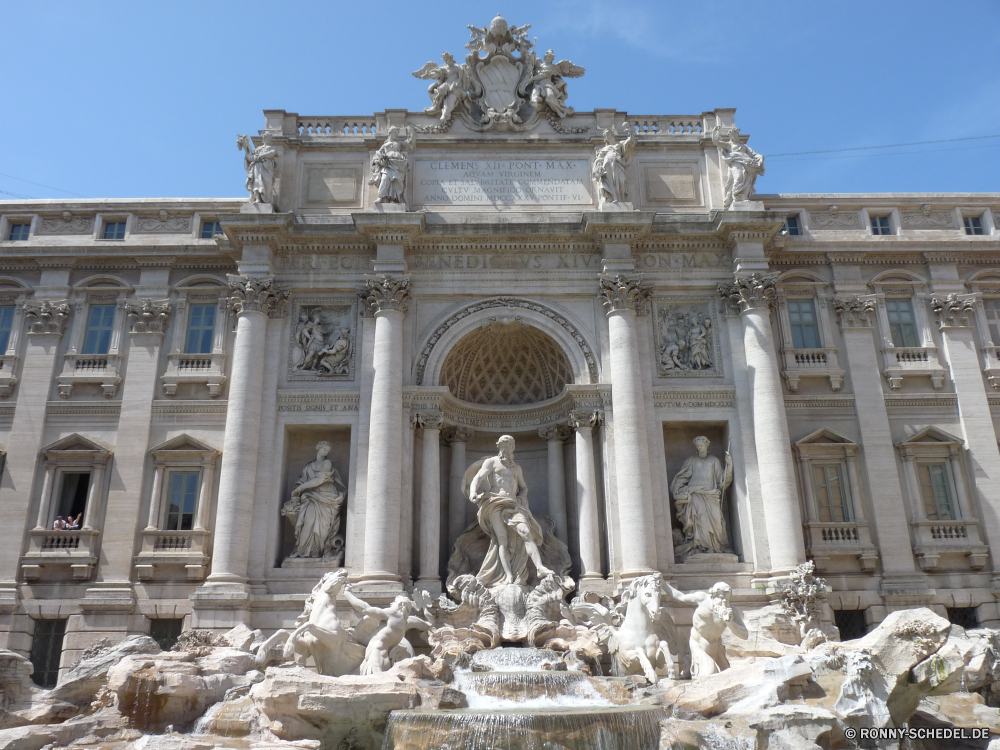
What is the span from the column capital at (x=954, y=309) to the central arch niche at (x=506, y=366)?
11.1 meters

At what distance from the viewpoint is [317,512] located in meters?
20.8

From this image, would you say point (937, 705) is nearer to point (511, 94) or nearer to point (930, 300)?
point (930, 300)

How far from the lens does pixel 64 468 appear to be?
2180 cm

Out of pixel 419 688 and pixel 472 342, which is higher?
pixel 472 342

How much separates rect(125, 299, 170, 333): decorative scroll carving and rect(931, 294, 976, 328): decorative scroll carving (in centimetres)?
2242

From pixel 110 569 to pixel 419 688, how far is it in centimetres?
1117

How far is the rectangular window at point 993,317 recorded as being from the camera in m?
23.7

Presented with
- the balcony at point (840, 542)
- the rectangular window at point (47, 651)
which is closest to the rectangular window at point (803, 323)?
the balcony at point (840, 542)

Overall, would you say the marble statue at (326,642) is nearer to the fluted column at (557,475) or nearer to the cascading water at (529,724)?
the cascading water at (529,724)

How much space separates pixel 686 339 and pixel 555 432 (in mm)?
4533

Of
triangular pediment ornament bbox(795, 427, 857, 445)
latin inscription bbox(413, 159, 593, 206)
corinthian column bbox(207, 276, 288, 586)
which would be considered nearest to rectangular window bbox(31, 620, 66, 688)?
corinthian column bbox(207, 276, 288, 586)

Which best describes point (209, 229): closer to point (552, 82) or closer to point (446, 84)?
point (446, 84)

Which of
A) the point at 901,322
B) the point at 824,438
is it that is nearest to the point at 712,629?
the point at 824,438

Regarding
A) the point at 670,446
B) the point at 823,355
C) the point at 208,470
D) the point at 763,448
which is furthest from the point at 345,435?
the point at 823,355
